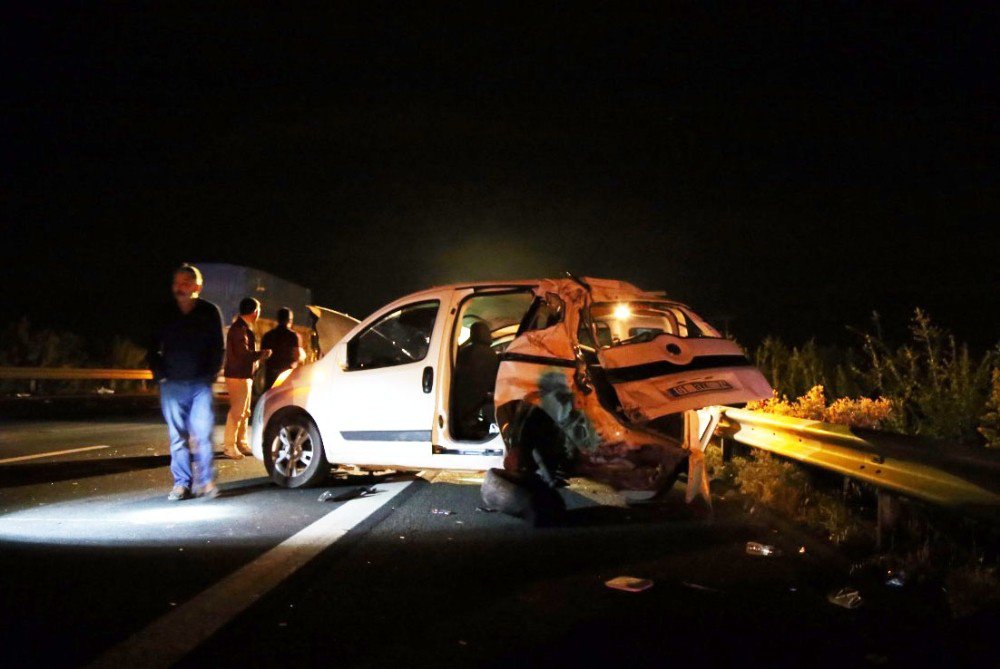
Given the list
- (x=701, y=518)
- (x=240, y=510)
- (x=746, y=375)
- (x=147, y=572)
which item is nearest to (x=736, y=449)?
(x=701, y=518)

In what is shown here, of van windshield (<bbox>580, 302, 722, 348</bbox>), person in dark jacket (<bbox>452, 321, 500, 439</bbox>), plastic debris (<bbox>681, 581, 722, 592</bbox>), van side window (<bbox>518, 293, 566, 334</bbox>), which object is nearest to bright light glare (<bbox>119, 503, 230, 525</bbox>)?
person in dark jacket (<bbox>452, 321, 500, 439</bbox>)

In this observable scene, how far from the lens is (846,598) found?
4523 mm

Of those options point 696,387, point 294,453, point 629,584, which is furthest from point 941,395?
point 294,453

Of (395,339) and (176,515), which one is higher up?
(395,339)

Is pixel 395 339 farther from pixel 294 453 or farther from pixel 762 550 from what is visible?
pixel 762 550

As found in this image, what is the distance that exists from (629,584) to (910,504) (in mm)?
2674

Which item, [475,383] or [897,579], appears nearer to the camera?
[897,579]

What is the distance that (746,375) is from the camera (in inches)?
238

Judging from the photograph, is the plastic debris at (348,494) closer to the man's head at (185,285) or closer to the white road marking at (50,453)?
the man's head at (185,285)

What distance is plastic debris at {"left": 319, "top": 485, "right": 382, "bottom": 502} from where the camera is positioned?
7.65 meters

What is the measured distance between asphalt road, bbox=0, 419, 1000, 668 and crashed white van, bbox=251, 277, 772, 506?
50cm

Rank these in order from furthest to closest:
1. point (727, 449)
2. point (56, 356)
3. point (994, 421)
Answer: point (56, 356) < point (727, 449) < point (994, 421)

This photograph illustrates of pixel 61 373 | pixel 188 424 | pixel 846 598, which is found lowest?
pixel 846 598

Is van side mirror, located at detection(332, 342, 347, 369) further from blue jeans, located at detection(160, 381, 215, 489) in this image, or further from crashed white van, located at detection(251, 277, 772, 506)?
blue jeans, located at detection(160, 381, 215, 489)
